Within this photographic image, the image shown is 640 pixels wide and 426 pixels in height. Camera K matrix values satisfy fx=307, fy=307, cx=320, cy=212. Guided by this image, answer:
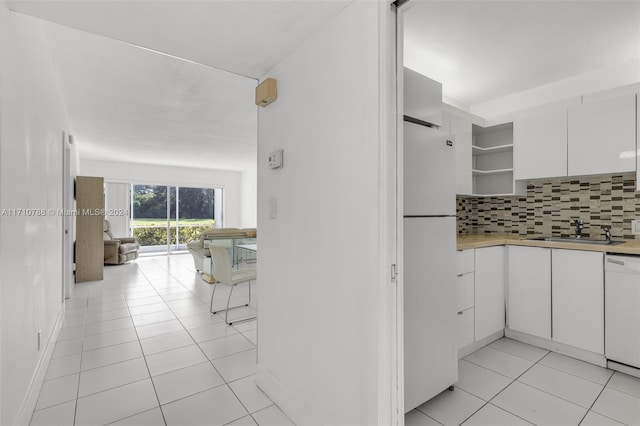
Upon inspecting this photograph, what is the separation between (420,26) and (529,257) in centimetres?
215

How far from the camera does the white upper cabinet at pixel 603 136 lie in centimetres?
246

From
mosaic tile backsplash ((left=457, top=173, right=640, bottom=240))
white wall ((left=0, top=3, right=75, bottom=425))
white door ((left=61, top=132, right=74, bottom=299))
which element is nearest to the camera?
white wall ((left=0, top=3, right=75, bottom=425))

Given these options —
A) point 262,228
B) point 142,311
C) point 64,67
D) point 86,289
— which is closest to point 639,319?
point 262,228

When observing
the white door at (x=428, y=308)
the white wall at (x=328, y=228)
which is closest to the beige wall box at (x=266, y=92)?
the white wall at (x=328, y=228)

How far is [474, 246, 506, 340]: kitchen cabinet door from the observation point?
260cm

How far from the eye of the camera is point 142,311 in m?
3.70

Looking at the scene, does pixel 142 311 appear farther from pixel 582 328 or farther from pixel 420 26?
pixel 582 328

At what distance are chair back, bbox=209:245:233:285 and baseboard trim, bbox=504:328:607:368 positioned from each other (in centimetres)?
289

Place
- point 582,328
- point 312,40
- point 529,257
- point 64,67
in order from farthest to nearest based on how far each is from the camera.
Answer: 1. point 64,67
2. point 529,257
3. point 582,328
4. point 312,40

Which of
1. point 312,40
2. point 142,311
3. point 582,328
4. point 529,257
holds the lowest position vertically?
point 142,311

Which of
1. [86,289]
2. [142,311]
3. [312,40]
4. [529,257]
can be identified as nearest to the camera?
[312,40]

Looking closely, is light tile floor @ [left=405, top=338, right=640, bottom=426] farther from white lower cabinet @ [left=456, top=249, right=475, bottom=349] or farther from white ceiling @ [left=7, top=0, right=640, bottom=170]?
white ceiling @ [left=7, top=0, right=640, bottom=170]

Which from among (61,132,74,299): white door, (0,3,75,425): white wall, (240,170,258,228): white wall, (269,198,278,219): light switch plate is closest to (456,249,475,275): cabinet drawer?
(269,198,278,219): light switch plate

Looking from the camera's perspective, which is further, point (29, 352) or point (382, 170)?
point (29, 352)
